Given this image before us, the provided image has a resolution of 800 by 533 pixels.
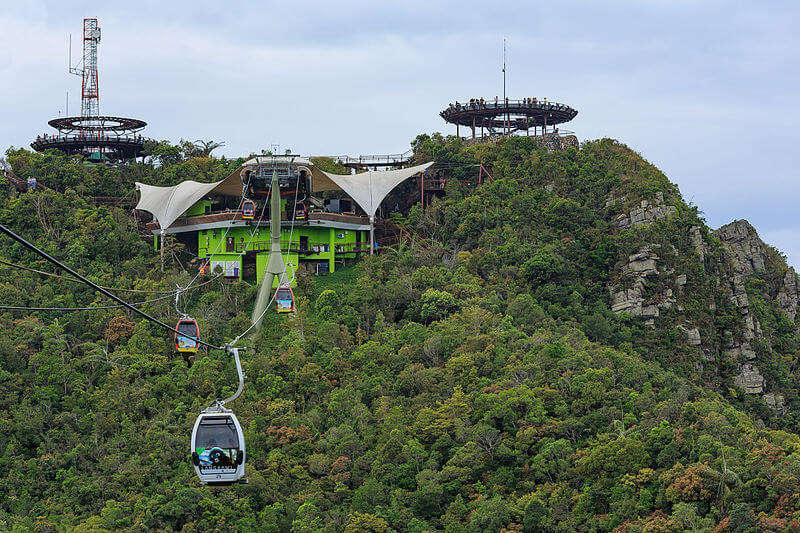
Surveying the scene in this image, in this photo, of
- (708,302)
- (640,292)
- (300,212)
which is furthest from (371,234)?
(708,302)

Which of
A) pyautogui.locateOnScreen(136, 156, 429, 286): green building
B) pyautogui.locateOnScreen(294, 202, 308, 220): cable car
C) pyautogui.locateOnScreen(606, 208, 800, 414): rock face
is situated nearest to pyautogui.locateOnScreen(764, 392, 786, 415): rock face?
pyautogui.locateOnScreen(606, 208, 800, 414): rock face

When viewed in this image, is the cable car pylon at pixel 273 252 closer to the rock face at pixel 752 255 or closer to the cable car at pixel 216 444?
the cable car at pixel 216 444

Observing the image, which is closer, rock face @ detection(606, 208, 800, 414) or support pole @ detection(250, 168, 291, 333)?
support pole @ detection(250, 168, 291, 333)

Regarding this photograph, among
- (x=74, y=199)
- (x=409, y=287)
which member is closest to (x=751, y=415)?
(x=409, y=287)

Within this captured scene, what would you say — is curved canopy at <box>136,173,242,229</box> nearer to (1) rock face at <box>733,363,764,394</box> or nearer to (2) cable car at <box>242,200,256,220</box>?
(2) cable car at <box>242,200,256,220</box>

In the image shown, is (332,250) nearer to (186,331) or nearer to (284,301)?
(284,301)

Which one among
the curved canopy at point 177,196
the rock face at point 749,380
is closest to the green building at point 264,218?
the curved canopy at point 177,196

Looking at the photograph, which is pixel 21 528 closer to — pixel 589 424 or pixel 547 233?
pixel 589 424
